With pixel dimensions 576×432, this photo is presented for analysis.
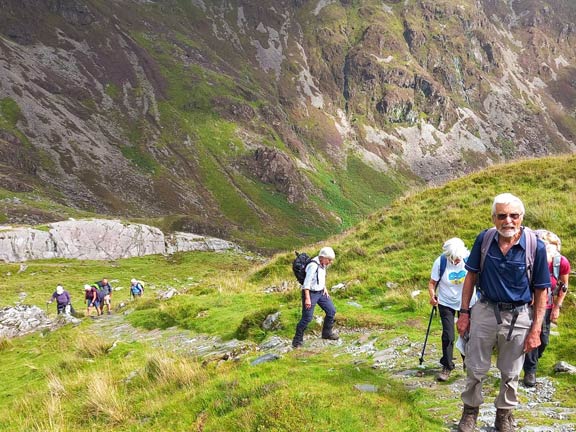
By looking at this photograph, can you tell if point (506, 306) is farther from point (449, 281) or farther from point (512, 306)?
point (449, 281)

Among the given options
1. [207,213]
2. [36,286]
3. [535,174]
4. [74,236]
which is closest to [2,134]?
[207,213]

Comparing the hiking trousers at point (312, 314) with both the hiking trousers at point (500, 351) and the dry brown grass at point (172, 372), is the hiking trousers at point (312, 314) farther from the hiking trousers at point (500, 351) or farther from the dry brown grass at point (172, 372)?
the hiking trousers at point (500, 351)

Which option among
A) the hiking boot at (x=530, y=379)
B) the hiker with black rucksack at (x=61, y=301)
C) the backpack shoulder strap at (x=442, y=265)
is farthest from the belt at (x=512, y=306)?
the hiker with black rucksack at (x=61, y=301)

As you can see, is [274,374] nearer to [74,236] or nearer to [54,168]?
[74,236]

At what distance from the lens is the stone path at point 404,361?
6429 millimetres

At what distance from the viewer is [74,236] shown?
270 ft

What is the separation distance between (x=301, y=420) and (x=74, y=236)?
287 ft

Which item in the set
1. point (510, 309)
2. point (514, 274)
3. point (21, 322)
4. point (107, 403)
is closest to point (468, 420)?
point (510, 309)

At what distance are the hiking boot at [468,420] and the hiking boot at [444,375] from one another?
2.17m

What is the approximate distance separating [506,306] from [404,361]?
14.4 feet

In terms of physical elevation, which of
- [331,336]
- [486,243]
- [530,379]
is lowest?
[331,336]

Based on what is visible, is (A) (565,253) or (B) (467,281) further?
(A) (565,253)

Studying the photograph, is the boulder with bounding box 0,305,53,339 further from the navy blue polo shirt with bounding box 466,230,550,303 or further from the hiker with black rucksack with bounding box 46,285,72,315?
the navy blue polo shirt with bounding box 466,230,550,303

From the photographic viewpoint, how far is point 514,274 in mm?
5977
